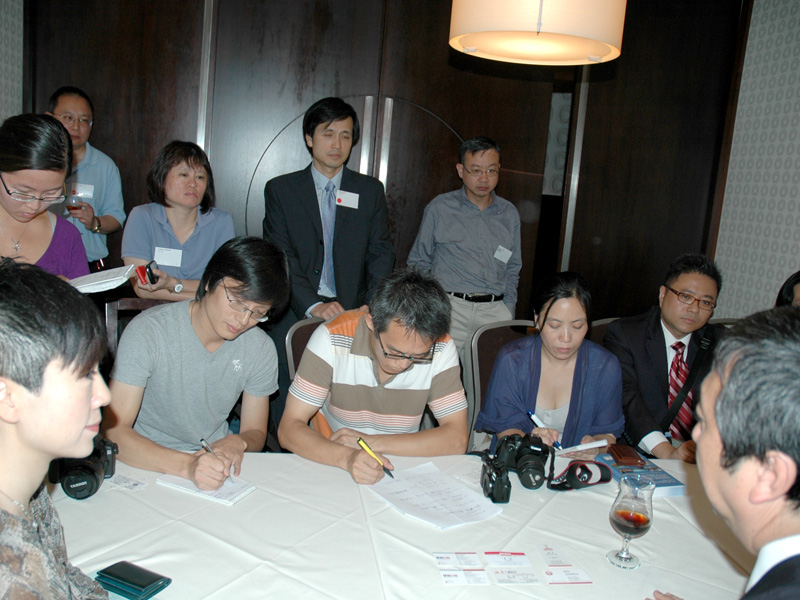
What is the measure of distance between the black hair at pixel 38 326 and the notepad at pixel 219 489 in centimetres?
67

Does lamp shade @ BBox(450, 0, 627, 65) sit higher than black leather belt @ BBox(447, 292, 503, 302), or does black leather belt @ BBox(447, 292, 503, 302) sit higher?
lamp shade @ BBox(450, 0, 627, 65)

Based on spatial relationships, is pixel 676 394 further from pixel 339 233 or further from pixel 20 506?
pixel 20 506

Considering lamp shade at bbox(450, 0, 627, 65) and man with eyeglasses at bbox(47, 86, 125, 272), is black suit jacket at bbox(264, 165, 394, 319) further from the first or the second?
lamp shade at bbox(450, 0, 627, 65)

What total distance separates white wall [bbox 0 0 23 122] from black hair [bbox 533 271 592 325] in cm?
325

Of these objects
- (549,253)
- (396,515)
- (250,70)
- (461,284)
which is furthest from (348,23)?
(396,515)

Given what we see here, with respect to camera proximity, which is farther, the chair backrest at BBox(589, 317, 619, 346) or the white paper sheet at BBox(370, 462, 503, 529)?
the chair backrest at BBox(589, 317, 619, 346)

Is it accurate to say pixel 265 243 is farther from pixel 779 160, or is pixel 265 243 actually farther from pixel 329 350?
pixel 779 160

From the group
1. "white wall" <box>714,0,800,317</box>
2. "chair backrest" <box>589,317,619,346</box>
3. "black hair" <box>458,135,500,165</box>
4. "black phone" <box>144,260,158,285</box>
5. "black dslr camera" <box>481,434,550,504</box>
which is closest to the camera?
"black dslr camera" <box>481,434,550,504</box>

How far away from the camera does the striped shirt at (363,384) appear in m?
2.26

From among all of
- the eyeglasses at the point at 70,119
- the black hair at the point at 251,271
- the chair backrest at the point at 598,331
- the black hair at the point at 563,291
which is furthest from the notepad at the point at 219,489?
the eyeglasses at the point at 70,119

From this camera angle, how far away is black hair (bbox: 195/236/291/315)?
2029mm

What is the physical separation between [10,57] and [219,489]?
3.37 meters

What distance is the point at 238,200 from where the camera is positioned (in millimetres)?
4203

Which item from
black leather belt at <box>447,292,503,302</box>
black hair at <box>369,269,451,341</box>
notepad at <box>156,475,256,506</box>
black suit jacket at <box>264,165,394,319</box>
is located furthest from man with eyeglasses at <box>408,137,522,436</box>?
notepad at <box>156,475,256,506</box>
